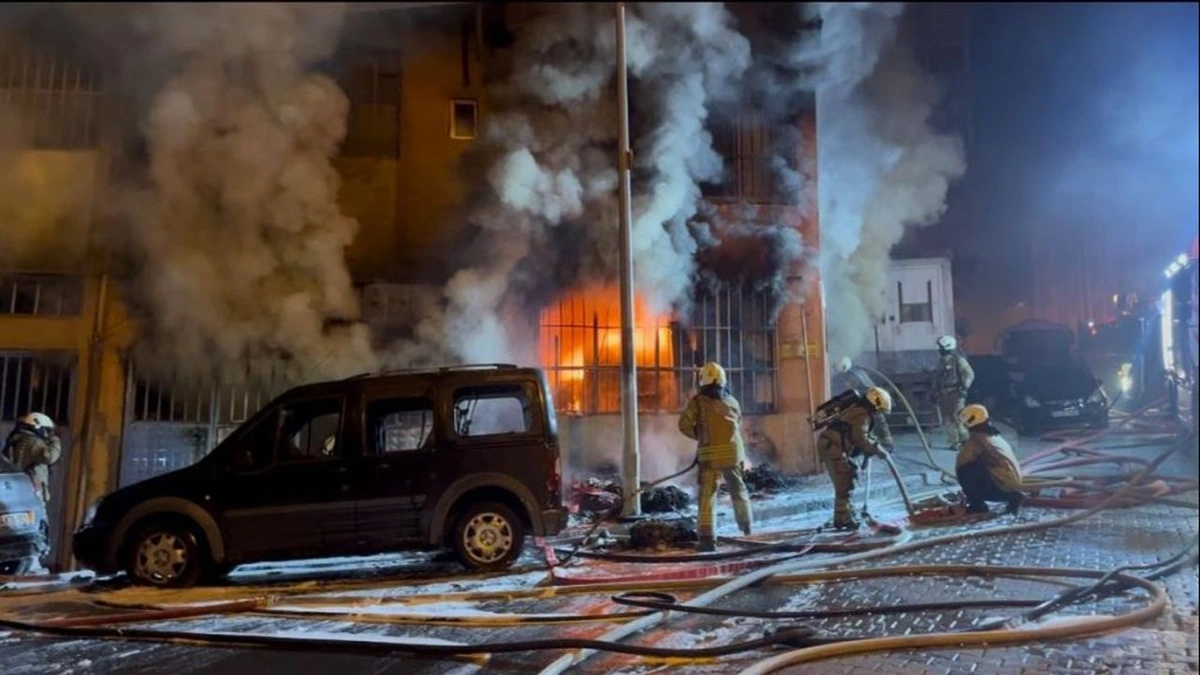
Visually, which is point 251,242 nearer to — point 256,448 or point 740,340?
point 256,448

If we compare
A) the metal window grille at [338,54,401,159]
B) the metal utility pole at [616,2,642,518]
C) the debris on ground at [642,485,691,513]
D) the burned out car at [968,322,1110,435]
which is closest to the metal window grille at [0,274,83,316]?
the metal window grille at [338,54,401,159]

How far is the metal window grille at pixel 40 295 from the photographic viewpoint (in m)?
3.59

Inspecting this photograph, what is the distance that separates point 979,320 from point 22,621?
18.2 feet

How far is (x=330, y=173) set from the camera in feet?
16.9

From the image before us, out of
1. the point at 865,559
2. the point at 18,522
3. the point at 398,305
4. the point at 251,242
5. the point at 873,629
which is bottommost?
the point at 873,629

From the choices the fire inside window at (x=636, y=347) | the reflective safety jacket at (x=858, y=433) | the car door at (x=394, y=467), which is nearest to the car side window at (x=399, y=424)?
the car door at (x=394, y=467)

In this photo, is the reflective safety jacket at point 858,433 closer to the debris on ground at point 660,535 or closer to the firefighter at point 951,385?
the firefighter at point 951,385

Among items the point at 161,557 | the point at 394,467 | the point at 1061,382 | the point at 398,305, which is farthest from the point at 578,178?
the point at 161,557

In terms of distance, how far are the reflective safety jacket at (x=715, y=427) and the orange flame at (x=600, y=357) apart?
0.87 feet

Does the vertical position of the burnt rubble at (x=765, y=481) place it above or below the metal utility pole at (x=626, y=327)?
below

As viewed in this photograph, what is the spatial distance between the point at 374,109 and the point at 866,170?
3474 millimetres

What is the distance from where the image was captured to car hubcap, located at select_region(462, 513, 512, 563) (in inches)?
200

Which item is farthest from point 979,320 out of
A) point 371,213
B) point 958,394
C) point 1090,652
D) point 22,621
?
point 22,621

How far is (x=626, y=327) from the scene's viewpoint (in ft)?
18.2
